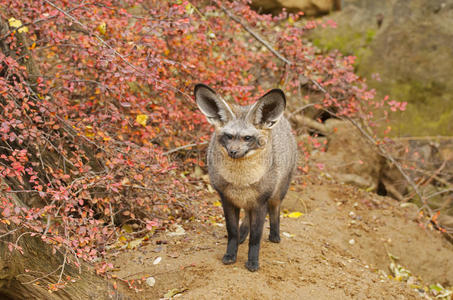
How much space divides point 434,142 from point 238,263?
6.48 m

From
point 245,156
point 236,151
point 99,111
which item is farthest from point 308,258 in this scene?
point 99,111

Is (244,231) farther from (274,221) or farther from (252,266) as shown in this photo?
(252,266)

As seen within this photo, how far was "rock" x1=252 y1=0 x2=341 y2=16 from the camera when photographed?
9898mm

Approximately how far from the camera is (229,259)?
14.0 ft

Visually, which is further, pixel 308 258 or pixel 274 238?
pixel 274 238

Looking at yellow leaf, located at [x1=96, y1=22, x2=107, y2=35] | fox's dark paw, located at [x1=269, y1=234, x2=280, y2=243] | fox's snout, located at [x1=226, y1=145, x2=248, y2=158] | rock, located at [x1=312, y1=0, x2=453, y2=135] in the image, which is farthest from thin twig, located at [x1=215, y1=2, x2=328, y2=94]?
rock, located at [x1=312, y1=0, x2=453, y2=135]

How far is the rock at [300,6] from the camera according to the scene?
32.5ft

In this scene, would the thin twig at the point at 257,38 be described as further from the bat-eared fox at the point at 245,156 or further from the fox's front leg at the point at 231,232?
the fox's front leg at the point at 231,232

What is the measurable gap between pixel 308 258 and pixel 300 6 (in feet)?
23.6

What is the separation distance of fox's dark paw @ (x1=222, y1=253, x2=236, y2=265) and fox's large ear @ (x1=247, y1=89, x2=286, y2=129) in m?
1.32

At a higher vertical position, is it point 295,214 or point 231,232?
point 231,232

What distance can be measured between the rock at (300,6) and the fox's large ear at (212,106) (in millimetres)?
6395

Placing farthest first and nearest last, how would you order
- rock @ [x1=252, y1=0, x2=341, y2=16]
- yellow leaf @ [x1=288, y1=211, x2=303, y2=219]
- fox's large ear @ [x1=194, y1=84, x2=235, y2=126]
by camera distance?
1. rock @ [x1=252, y1=0, x2=341, y2=16]
2. yellow leaf @ [x1=288, y1=211, x2=303, y2=219]
3. fox's large ear @ [x1=194, y1=84, x2=235, y2=126]

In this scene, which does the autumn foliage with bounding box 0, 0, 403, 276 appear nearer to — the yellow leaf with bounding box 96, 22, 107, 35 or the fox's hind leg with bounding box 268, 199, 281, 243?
the yellow leaf with bounding box 96, 22, 107, 35
